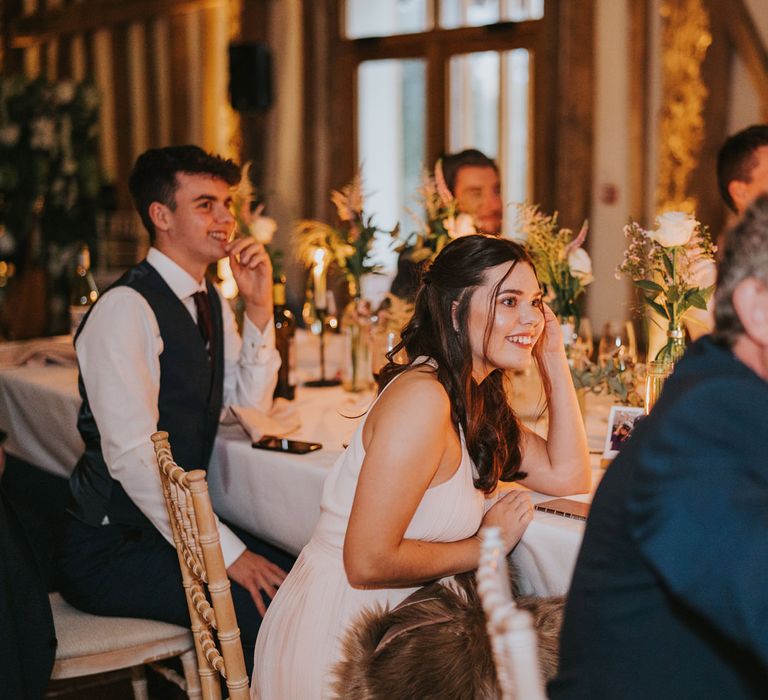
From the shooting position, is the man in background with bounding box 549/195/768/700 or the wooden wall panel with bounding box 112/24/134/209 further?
the wooden wall panel with bounding box 112/24/134/209

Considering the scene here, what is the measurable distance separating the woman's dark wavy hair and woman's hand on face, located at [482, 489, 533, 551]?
0.15ft

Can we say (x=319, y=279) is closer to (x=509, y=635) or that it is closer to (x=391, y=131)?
(x=509, y=635)

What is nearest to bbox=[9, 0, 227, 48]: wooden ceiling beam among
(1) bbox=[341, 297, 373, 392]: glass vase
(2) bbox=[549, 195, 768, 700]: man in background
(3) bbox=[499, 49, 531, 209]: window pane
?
(3) bbox=[499, 49, 531, 209]: window pane

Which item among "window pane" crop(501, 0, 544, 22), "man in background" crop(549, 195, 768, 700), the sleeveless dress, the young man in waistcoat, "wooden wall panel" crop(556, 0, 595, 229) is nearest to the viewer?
"man in background" crop(549, 195, 768, 700)

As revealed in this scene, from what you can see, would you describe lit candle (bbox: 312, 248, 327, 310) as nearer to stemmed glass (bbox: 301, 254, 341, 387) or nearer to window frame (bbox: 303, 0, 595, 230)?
stemmed glass (bbox: 301, 254, 341, 387)

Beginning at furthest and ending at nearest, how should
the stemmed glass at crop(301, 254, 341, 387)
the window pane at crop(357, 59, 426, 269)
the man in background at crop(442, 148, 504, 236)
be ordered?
the window pane at crop(357, 59, 426, 269), the man in background at crop(442, 148, 504, 236), the stemmed glass at crop(301, 254, 341, 387)

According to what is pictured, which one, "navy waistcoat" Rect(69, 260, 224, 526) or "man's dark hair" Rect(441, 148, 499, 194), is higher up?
"man's dark hair" Rect(441, 148, 499, 194)

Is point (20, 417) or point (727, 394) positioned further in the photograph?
point (20, 417)

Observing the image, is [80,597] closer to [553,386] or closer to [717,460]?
[553,386]

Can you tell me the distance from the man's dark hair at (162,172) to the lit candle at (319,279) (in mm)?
573

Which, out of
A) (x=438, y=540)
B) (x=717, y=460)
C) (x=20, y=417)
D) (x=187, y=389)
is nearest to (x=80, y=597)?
(x=187, y=389)

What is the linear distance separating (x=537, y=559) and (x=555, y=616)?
167 millimetres

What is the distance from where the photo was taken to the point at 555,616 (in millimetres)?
1648

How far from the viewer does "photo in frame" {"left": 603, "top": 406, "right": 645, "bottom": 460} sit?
7.00ft
